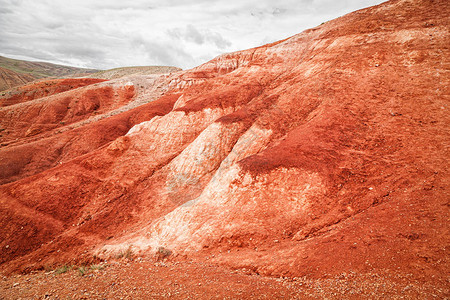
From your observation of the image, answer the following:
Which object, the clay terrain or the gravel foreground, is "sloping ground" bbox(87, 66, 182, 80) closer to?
the clay terrain

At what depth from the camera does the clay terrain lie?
6.21 m

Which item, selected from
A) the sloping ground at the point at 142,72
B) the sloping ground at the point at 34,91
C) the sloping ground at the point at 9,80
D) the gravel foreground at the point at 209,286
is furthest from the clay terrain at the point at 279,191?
the sloping ground at the point at 9,80

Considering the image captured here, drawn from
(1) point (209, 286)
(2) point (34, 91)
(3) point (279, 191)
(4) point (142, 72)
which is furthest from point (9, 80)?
(1) point (209, 286)

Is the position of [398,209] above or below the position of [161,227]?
above

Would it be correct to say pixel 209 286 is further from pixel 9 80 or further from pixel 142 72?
pixel 9 80

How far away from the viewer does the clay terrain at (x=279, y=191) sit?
6.21 m

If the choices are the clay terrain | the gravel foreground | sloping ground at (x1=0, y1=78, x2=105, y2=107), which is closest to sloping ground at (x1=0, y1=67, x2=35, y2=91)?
sloping ground at (x1=0, y1=78, x2=105, y2=107)

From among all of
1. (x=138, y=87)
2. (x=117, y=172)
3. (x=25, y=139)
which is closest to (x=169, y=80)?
(x=138, y=87)

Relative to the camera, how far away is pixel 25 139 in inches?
1099

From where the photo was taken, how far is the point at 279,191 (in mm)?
10164

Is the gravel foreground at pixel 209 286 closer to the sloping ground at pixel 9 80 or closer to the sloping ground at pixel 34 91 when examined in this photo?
the sloping ground at pixel 34 91

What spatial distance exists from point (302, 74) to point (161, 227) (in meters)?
16.4

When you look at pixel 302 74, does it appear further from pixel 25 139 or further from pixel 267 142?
pixel 25 139

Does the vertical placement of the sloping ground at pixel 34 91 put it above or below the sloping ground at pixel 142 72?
below
